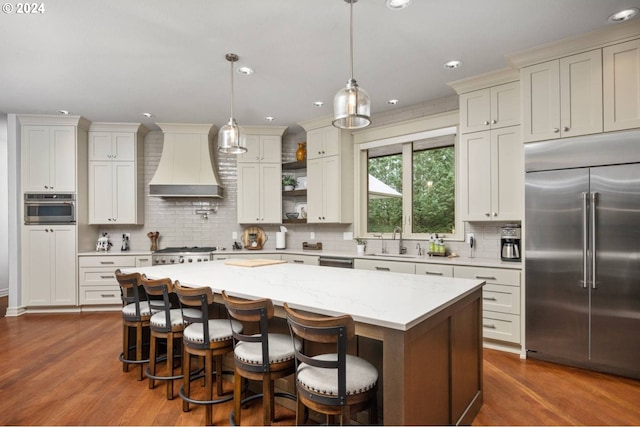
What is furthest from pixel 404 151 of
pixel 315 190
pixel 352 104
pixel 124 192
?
pixel 124 192

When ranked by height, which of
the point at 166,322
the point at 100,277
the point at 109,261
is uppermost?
the point at 109,261

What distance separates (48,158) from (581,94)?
642 centimetres

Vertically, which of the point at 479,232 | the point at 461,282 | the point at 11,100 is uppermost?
the point at 11,100

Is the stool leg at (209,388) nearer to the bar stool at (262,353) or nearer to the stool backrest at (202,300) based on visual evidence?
the stool backrest at (202,300)

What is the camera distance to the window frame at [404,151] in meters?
4.27

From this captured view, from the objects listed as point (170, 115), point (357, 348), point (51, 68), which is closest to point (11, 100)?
point (51, 68)

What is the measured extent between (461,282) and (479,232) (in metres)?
1.97

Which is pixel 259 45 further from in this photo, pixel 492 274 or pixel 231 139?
pixel 492 274

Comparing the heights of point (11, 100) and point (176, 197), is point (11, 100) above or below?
above

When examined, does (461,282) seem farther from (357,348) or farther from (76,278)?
(76,278)

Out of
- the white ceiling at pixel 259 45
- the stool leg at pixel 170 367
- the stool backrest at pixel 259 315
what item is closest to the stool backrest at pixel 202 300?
the stool backrest at pixel 259 315

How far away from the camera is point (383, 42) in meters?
2.98

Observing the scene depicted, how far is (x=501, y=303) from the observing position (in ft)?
11.0

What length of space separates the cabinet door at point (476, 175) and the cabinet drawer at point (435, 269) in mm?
623
